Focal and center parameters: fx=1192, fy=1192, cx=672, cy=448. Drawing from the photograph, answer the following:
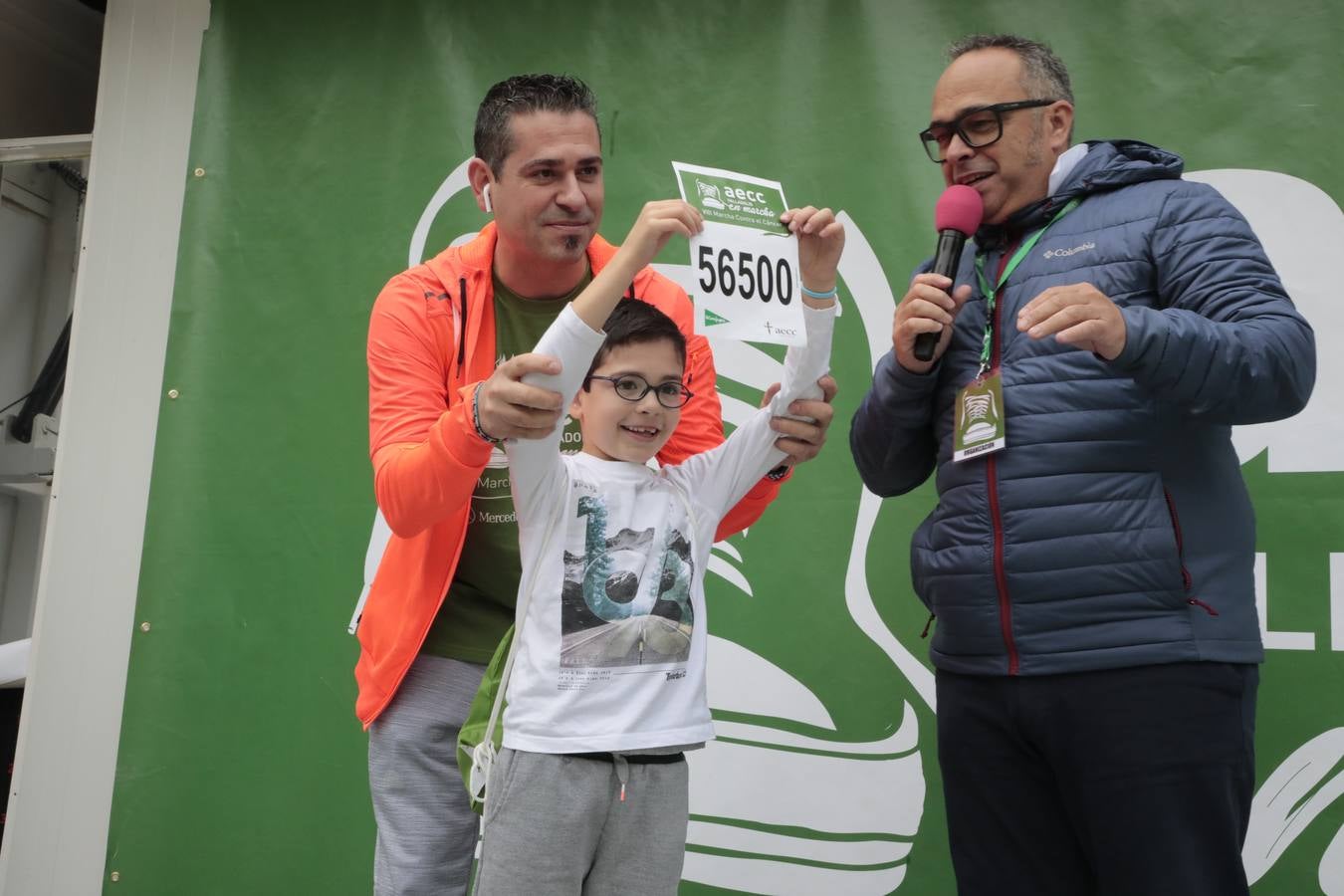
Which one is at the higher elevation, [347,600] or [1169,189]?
[1169,189]

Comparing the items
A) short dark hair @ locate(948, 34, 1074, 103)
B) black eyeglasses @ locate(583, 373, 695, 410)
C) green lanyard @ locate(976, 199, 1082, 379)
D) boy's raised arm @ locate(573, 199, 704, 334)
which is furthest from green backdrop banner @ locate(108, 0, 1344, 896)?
boy's raised arm @ locate(573, 199, 704, 334)

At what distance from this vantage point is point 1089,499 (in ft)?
5.67

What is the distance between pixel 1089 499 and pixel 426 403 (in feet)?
3.28

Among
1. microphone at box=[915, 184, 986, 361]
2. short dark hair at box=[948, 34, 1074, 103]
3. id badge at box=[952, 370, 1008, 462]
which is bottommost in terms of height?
id badge at box=[952, 370, 1008, 462]

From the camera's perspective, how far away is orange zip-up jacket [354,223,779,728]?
1.82 meters

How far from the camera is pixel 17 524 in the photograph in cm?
399

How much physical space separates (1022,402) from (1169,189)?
0.40 metres

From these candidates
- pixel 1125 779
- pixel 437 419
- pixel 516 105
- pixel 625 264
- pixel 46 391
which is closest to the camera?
pixel 625 264

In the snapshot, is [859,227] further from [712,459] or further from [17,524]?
[17,524]

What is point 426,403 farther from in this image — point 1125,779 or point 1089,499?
point 1125,779

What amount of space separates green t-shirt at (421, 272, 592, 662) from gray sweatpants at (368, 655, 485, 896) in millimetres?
33

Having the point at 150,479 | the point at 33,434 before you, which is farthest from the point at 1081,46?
the point at 33,434

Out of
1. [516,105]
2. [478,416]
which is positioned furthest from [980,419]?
[516,105]

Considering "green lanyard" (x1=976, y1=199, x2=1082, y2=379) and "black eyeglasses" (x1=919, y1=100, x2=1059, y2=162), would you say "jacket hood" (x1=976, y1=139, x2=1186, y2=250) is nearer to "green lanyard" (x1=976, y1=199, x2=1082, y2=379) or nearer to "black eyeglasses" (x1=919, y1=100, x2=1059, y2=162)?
"green lanyard" (x1=976, y1=199, x2=1082, y2=379)
